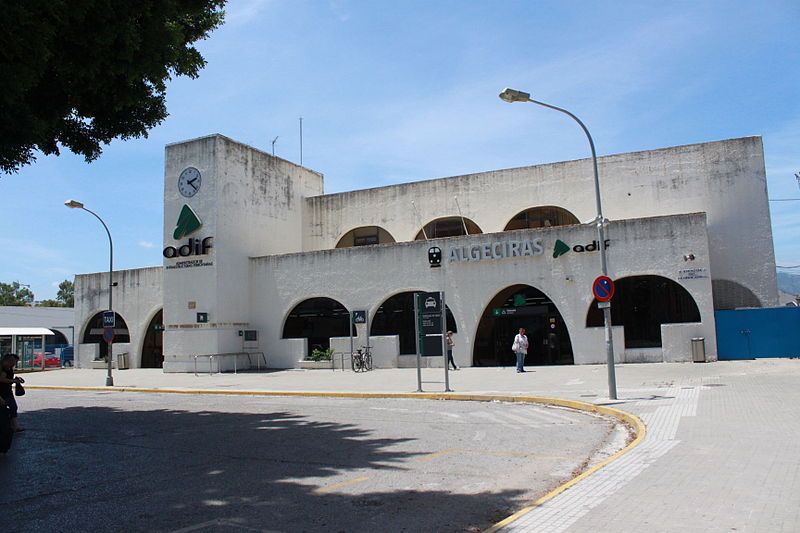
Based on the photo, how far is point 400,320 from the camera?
28.7 m

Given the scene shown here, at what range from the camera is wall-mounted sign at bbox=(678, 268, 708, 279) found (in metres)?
23.7

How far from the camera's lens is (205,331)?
1182 inches

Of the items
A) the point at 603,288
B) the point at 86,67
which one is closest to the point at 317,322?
the point at 603,288

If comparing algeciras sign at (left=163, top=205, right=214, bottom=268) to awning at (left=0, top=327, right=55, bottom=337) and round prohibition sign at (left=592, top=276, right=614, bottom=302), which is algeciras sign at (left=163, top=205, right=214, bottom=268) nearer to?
awning at (left=0, top=327, right=55, bottom=337)

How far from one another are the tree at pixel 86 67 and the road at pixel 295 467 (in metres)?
4.80

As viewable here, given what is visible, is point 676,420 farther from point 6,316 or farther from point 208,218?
point 6,316

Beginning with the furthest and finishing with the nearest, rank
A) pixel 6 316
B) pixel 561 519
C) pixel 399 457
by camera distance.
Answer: pixel 6 316
pixel 399 457
pixel 561 519

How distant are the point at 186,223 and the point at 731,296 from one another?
24.6 meters

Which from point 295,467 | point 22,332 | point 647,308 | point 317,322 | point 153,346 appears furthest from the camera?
point 22,332

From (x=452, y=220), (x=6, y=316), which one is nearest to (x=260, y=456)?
(x=452, y=220)

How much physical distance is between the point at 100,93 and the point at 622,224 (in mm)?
19778

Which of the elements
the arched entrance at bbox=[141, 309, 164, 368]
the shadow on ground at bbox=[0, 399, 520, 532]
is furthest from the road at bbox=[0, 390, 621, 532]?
the arched entrance at bbox=[141, 309, 164, 368]

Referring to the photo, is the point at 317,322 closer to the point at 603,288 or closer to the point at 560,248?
the point at 560,248

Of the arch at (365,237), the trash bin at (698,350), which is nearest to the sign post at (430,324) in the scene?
the trash bin at (698,350)
